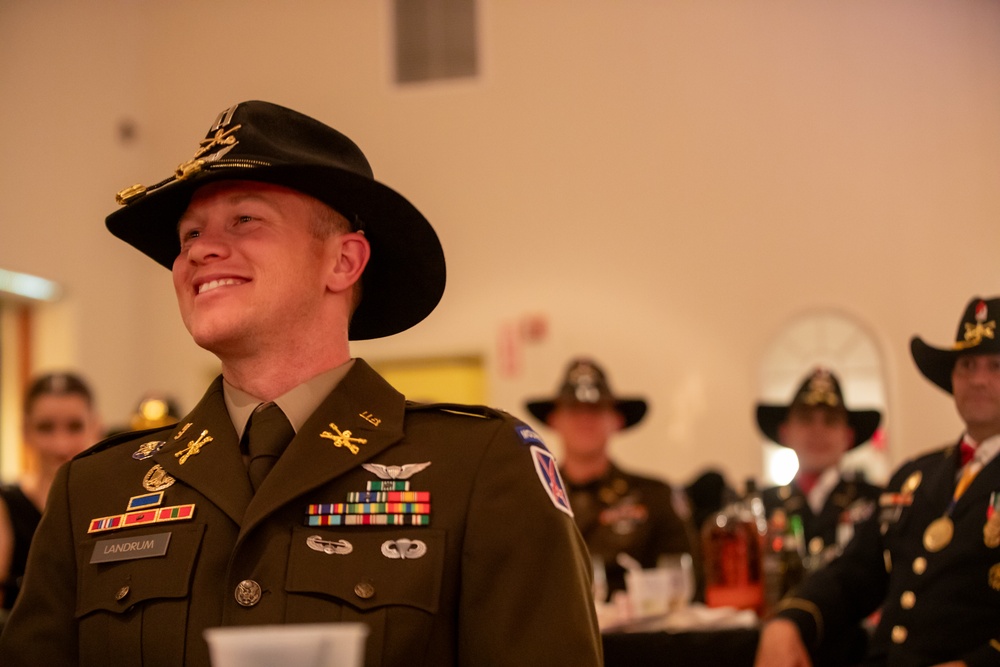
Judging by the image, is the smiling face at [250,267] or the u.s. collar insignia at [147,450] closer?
the smiling face at [250,267]

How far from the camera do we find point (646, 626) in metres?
2.84

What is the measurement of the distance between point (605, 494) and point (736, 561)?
3.07 feet

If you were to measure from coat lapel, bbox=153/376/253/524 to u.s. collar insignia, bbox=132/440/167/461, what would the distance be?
2 cm

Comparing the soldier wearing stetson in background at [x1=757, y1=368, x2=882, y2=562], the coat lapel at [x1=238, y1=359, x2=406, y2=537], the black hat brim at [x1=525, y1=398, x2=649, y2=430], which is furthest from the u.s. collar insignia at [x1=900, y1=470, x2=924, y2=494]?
the black hat brim at [x1=525, y1=398, x2=649, y2=430]

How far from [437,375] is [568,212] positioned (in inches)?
55.3

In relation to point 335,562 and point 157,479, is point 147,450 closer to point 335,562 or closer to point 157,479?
point 157,479

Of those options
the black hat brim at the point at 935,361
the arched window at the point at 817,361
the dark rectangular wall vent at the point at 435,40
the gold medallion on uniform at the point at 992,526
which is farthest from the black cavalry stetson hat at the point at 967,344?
the dark rectangular wall vent at the point at 435,40

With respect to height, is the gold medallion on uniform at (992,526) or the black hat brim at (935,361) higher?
the black hat brim at (935,361)

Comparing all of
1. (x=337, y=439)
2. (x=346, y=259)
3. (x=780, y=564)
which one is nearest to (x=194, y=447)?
(x=337, y=439)

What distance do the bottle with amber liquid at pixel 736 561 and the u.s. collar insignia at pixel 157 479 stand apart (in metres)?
2.10

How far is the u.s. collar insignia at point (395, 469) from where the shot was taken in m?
1.47

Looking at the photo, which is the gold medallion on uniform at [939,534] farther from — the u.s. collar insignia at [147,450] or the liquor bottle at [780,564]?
the u.s. collar insignia at [147,450]

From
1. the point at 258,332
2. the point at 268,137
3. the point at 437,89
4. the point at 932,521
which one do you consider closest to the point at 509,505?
the point at 258,332

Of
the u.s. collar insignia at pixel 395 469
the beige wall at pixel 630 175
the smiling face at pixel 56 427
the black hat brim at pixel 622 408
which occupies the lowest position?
the black hat brim at pixel 622 408
